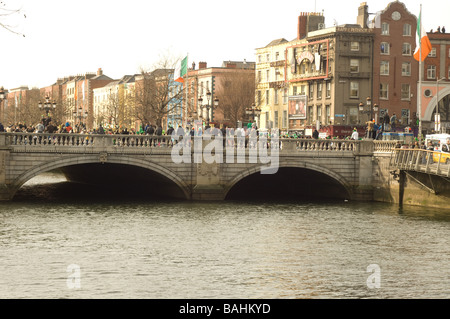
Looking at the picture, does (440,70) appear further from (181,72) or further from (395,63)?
(181,72)

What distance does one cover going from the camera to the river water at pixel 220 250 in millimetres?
26062

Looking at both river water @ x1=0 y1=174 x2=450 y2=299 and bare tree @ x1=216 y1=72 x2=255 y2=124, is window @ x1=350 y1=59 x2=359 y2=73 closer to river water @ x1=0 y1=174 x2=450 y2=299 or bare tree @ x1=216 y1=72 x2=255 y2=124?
bare tree @ x1=216 y1=72 x2=255 y2=124

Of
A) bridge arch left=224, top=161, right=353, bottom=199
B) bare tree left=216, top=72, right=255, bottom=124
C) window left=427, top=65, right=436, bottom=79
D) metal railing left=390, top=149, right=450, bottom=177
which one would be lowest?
bridge arch left=224, top=161, right=353, bottom=199

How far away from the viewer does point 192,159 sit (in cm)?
4825

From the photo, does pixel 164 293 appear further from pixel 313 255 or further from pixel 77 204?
pixel 77 204

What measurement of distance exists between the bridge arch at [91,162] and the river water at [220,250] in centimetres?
112

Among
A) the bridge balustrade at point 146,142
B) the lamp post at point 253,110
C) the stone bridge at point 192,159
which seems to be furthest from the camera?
the lamp post at point 253,110

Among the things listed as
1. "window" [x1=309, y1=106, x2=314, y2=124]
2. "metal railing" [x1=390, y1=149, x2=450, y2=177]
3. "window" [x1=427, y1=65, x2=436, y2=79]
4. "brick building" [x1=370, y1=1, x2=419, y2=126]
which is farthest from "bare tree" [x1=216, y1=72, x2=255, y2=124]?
"metal railing" [x1=390, y1=149, x2=450, y2=177]

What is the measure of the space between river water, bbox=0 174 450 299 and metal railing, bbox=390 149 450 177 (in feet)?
6.87

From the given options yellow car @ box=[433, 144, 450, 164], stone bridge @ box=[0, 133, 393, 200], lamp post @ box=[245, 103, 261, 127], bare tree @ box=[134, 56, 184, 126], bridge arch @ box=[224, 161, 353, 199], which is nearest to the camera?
yellow car @ box=[433, 144, 450, 164]

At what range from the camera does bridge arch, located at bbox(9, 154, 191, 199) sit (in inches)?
1794

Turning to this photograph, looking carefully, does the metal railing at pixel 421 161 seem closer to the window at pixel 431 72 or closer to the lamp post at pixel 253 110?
the lamp post at pixel 253 110

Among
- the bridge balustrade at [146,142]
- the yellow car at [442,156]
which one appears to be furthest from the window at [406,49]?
the yellow car at [442,156]

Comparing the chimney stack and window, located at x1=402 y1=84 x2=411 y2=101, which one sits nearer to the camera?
window, located at x1=402 y1=84 x2=411 y2=101
